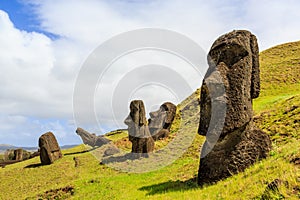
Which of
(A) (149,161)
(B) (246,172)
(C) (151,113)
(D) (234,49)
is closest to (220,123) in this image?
(B) (246,172)

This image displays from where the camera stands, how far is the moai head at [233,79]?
1080 cm

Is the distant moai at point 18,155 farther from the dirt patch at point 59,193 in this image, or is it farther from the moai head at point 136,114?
the dirt patch at point 59,193

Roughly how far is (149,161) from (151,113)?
61.9 feet

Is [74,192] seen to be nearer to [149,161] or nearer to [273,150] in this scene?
[149,161]

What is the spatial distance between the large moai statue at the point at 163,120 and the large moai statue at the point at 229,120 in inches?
971

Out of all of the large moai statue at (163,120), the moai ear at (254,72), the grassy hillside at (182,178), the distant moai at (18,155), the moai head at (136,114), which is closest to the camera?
the grassy hillside at (182,178)

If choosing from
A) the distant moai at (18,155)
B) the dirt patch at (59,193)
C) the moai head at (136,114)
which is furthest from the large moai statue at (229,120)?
the distant moai at (18,155)

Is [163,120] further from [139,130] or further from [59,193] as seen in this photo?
[59,193]

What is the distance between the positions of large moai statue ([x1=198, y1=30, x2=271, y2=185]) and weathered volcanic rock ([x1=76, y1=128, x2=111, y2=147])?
3197cm

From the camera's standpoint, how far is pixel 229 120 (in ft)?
35.2

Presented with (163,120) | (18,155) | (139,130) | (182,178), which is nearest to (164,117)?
(163,120)

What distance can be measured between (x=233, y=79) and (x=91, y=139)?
1387 inches

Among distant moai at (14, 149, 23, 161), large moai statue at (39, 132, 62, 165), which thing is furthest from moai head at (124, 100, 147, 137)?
distant moai at (14, 149, 23, 161)

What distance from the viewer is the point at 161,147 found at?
29.6 meters
